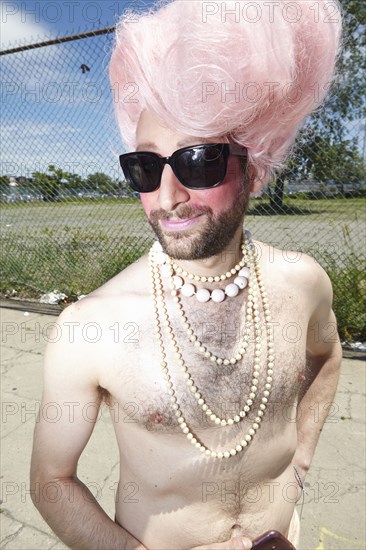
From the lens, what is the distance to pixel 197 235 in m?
1.19

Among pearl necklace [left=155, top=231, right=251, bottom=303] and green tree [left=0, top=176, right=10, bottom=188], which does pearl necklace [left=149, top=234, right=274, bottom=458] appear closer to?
pearl necklace [left=155, top=231, right=251, bottom=303]

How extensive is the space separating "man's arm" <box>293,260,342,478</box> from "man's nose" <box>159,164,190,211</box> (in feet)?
2.08

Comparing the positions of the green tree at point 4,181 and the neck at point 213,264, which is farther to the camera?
the green tree at point 4,181

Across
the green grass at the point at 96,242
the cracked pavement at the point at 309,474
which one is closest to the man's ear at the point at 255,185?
the cracked pavement at the point at 309,474

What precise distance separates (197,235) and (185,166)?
0.19 meters

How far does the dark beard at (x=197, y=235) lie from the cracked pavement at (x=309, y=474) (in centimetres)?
178

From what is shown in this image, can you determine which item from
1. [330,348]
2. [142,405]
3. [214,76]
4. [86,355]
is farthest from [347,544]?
[214,76]

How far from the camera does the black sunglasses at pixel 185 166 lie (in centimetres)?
115

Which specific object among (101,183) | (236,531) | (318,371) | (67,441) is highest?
(67,441)

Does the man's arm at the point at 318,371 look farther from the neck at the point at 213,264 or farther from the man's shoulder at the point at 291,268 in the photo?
the neck at the point at 213,264

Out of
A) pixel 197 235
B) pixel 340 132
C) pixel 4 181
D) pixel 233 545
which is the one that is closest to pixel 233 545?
pixel 233 545

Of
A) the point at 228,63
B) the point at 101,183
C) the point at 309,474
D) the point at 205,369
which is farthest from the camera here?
the point at 101,183

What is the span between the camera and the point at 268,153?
4.62 ft

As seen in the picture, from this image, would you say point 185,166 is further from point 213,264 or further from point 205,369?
point 205,369
